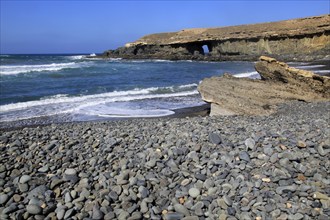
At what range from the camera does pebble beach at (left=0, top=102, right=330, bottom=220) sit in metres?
3.79

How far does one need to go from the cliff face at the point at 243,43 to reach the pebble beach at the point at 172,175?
4741cm

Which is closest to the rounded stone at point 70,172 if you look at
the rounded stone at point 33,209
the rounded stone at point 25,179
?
the rounded stone at point 25,179

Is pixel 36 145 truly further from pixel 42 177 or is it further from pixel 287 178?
pixel 287 178

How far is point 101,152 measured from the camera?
201 inches

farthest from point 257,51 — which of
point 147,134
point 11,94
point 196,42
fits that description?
point 147,134

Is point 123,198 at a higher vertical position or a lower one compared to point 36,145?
lower

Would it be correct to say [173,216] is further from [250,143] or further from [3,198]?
[3,198]

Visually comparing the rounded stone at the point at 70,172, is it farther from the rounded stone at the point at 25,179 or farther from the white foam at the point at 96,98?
the white foam at the point at 96,98

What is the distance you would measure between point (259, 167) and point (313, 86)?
8.31 meters

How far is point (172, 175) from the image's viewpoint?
4430 millimetres

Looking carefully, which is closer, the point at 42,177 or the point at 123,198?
the point at 123,198

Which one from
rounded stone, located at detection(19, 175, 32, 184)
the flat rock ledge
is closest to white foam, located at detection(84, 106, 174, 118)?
the flat rock ledge

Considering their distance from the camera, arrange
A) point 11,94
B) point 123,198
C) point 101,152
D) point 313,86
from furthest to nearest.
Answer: point 11,94
point 313,86
point 101,152
point 123,198

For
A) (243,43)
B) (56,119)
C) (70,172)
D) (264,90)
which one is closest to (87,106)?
(56,119)
